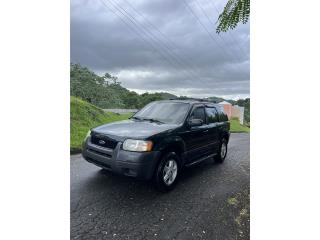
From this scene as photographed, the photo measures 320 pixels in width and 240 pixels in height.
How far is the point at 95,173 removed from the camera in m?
4.79

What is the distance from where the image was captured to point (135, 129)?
4.12 metres

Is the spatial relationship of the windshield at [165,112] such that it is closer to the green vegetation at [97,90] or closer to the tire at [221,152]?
the tire at [221,152]

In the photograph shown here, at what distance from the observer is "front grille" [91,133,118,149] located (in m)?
3.90

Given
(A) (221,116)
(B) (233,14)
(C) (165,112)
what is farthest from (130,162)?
(A) (221,116)

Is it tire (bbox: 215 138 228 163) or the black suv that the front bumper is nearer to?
the black suv

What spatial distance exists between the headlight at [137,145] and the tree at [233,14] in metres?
2.02

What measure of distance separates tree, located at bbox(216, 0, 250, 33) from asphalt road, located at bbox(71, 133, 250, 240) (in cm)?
265

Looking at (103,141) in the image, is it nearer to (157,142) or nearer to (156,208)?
(157,142)
